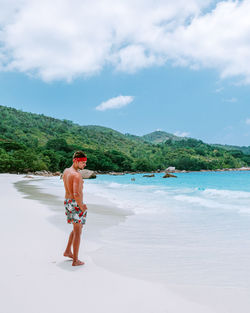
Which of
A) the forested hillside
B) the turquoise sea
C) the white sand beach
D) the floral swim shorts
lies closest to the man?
the floral swim shorts

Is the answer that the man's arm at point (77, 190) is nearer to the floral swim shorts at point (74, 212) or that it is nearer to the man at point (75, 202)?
the man at point (75, 202)

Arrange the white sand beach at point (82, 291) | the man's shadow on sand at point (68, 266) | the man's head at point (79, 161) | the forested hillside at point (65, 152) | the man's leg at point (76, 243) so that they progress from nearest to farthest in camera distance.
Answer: the white sand beach at point (82, 291), the man's shadow on sand at point (68, 266), the man's leg at point (76, 243), the man's head at point (79, 161), the forested hillside at point (65, 152)

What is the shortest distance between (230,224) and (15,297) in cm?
721

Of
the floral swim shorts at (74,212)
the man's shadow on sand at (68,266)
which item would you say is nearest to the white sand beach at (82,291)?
the man's shadow on sand at (68,266)

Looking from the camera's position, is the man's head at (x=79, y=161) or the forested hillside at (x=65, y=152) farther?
the forested hillside at (x=65, y=152)

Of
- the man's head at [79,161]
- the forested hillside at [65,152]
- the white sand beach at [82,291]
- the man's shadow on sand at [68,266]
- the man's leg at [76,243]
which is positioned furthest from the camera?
the forested hillside at [65,152]

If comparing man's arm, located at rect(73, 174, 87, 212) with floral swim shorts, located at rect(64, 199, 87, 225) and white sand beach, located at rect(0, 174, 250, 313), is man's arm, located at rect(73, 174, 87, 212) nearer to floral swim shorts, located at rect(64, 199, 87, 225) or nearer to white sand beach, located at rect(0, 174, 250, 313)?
floral swim shorts, located at rect(64, 199, 87, 225)

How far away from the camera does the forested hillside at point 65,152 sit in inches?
2817

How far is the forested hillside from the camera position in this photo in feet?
235

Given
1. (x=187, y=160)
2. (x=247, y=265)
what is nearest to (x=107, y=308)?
(x=247, y=265)

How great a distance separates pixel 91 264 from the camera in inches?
182

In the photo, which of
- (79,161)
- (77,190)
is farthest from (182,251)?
(79,161)

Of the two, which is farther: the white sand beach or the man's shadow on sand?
the man's shadow on sand

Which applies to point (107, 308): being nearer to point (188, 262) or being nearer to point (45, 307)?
point (45, 307)
